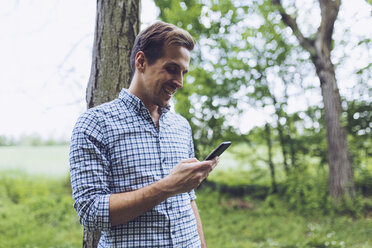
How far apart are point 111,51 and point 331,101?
600 centimetres

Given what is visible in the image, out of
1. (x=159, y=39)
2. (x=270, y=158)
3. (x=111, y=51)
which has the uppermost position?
(x=111, y=51)

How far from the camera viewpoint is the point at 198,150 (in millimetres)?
8078

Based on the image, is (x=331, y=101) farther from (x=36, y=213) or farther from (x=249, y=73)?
(x=36, y=213)

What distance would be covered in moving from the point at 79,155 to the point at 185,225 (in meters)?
0.66

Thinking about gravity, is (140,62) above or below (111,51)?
below

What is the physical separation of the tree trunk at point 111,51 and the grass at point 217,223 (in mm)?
3613

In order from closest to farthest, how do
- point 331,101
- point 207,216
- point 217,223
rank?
1. point 217,223
2. point 207,216
3. point 331,101

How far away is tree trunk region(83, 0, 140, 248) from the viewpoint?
7.42ft

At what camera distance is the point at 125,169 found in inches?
55.5

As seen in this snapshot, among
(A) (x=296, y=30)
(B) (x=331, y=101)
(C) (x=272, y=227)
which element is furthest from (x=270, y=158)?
(A) (x=296, y=30)

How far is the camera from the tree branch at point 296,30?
23.6 ft

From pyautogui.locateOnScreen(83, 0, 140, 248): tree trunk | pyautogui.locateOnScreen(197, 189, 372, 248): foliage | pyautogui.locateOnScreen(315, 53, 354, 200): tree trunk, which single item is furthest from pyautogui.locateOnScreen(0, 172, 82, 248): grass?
pyautogui.locateOnScreen(315, 53, 354, 200): tree trunk

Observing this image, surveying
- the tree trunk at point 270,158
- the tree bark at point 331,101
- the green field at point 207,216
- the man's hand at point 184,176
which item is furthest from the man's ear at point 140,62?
the tree trunk at point 270,158

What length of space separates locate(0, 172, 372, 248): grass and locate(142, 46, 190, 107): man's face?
396 centimetres
